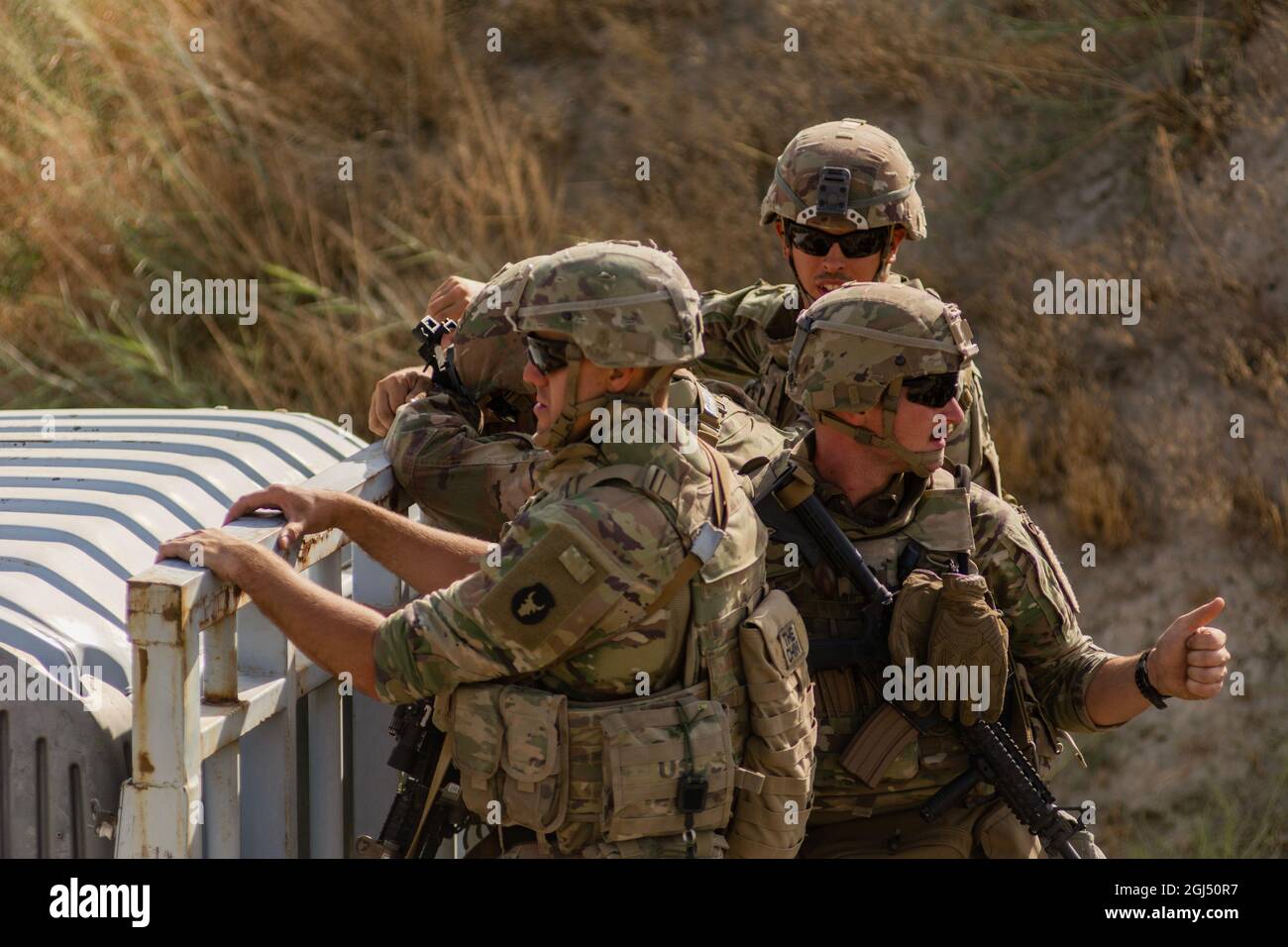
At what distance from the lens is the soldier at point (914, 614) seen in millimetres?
3240

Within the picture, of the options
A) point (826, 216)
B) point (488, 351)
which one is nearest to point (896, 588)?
point (826, 216)

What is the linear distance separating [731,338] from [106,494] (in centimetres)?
176

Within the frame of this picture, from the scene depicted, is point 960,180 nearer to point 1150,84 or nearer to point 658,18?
point 1150,84

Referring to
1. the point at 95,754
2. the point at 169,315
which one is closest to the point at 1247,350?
the point at 169,315

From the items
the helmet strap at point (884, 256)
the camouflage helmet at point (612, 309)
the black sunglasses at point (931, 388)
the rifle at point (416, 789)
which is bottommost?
the rifle at point (416, 789)

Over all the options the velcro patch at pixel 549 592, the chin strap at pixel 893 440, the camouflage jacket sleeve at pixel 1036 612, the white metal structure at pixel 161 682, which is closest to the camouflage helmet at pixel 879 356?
the chin strap at pixel 893 440

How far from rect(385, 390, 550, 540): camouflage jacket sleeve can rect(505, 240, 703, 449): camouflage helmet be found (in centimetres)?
92

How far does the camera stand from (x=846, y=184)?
405 centimetres

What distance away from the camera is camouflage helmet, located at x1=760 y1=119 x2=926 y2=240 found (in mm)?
4047

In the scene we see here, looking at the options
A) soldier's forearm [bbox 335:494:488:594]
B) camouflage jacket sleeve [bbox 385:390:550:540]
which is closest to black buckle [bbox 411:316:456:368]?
camouflage jacket sleeve [bbox 385:390:550:540]

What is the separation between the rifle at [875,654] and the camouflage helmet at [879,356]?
0.55 ft

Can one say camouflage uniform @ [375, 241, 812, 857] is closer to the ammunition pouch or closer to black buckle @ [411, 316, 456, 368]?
the ammunition pouch

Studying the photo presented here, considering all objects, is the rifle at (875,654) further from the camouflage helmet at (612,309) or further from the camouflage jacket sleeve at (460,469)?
the camouflage jacket sleeve at (460,469)

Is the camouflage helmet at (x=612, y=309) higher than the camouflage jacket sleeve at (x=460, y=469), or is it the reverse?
the camouflage helmet at (x=612, y=309)
